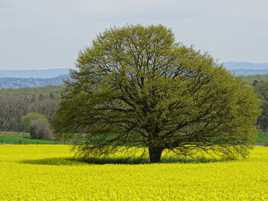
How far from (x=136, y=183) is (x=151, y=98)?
48.5ft

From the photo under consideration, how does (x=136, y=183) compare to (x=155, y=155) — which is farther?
(x=155, y=155)

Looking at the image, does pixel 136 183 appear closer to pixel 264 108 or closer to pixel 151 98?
pixel 151 98

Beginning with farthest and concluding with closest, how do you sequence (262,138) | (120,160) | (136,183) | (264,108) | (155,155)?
(264,108)
(262,138)
(120,160)
(155,155)
(136,183)

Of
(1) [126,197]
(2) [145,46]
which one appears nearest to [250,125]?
(2) [145,46]

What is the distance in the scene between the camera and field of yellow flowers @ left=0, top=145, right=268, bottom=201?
19628 millimetres

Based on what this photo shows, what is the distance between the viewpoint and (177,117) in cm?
3844

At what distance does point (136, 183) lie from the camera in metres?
24.1

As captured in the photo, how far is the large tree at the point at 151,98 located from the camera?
3828cm

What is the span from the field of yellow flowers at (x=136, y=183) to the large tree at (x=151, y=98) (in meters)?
6.42

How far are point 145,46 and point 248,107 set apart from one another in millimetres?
7829

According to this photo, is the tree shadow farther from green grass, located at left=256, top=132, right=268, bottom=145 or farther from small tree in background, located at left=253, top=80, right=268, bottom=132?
small tree in background, located at left=253, top=80, right=268, bottom=132

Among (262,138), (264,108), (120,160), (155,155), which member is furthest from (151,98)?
(264,108)

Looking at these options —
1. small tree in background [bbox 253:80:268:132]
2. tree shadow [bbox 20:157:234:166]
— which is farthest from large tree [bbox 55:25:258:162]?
small tree in background [bbox 253:80:268:132]

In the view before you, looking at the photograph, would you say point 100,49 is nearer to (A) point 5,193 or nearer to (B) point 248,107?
(B) point 248,107
